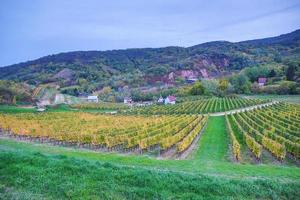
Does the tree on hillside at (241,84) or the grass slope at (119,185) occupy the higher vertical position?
the grass slope at (119,185)

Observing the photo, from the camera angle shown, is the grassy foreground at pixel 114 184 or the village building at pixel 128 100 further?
the village building at pixel 128 100

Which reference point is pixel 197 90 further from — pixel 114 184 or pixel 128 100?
pixel 114 184

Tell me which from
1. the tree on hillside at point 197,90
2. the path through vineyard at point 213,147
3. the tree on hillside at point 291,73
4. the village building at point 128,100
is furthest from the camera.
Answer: the village building at point 128,100

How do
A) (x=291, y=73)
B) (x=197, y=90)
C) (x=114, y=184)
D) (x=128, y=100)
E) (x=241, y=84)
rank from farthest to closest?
(x=128, y=100) < (x=197, y=90) < (x=241, y=84) < (x=291, y=73) < (x=114, y=184)

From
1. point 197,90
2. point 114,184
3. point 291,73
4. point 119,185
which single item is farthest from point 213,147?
point 291,73

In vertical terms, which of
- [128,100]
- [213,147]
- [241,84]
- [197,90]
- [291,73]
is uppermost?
[291,73]

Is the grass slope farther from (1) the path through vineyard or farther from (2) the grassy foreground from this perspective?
(1) the path through vineyard

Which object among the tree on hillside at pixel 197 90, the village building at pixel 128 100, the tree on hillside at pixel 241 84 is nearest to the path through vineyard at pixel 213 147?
the tree on hillside at pixel 241 84

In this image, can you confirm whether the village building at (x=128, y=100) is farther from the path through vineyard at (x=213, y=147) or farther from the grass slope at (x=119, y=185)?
the grass slope at (x=119, y=185)

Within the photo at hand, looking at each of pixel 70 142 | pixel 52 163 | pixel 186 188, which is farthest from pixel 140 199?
pixel 70 142

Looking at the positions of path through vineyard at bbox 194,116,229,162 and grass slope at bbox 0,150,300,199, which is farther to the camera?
path through vineyard at bbox 194,116,229,162

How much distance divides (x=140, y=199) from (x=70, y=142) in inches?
1039

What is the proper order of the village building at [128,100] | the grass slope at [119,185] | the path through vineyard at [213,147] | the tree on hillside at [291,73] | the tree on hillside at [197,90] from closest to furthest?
the grass slope at [119,185], the path through vineyard at [213,147], the tree on hillside at [291,73], the tree on hillside at [197,90], the village building at [128,100]

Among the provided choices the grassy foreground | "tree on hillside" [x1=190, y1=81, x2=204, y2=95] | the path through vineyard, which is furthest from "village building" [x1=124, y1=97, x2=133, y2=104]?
the grassy foreground
